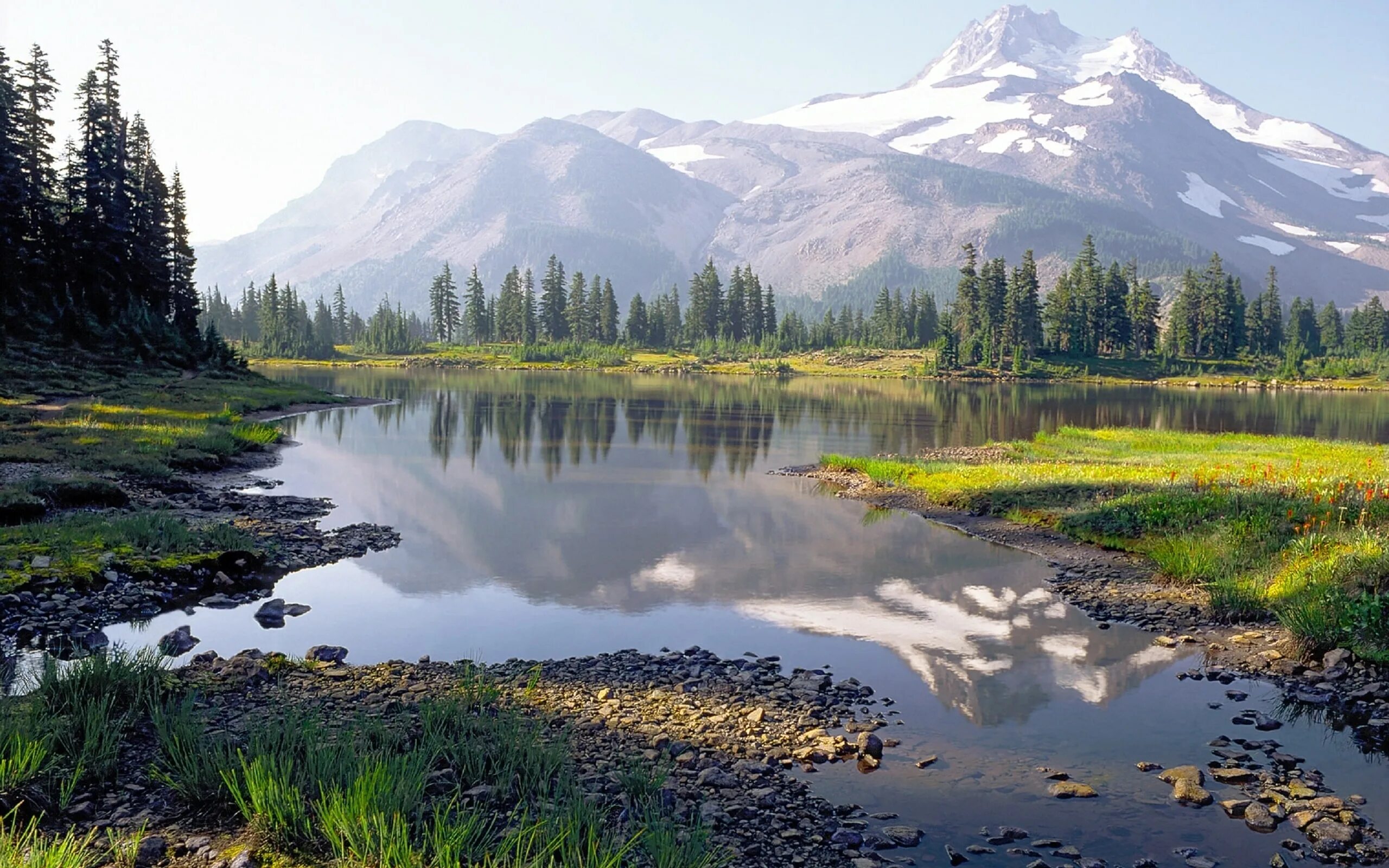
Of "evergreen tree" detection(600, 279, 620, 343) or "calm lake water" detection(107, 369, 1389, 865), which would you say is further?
"evergreen tree" detection(600, 279, 620, 343)

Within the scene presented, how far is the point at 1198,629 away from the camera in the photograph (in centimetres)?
1878

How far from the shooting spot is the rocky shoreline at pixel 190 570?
52.7ft

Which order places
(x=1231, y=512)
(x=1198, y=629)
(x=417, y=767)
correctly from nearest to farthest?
1. (x=417, y=767)
2. (x=1198, y=629)
3. (x=1231, y=512)

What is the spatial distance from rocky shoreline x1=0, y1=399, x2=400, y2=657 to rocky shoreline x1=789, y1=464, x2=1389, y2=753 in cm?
1816

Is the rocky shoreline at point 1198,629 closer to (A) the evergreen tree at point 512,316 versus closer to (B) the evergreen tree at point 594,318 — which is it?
(B) the evergreen tree at point 594,318

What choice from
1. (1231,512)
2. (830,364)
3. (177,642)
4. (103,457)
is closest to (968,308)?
(830,364)

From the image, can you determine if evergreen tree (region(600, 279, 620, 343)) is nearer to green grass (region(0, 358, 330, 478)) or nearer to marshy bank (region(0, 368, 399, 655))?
green grass (region(0, 358, 330, 478))

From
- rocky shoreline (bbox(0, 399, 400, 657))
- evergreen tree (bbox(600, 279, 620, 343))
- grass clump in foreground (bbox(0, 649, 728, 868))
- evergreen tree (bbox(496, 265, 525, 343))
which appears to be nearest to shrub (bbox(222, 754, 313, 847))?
grass clump in foreground (bbox(0, 649, 728, 868))

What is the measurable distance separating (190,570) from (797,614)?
514 inches

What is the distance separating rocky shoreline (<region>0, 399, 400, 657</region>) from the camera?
1606cm

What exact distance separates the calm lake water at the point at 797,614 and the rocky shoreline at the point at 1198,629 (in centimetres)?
56

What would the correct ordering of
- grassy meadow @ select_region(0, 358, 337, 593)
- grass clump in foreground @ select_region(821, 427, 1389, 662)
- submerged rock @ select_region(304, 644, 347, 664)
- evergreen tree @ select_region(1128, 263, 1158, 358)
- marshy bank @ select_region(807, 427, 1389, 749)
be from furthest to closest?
evergreen tree @ select_region(1128, 263, 1158, 358) → grassy meadow @ select_region(0, 358, 337, 593) → grass clump in foreground @ select_region(821, 427, 1389, 662) → marshy bank @ select_region(807, 427, 1389, 749) → submerged rock @ select_region(304, 644, 347, 664)

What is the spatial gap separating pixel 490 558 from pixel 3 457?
600 inches

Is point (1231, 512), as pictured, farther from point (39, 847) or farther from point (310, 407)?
point (310, 407)
